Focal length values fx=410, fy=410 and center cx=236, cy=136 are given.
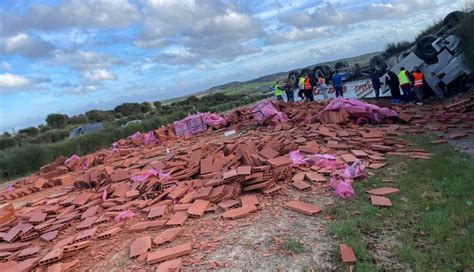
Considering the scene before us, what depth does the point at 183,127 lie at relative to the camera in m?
17.4

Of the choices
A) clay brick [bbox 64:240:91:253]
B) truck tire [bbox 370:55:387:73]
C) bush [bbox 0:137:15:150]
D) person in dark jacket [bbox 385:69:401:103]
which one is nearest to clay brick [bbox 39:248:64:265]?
clay brick [bbox 64:240:91:253]

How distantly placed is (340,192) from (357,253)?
71.4 inches

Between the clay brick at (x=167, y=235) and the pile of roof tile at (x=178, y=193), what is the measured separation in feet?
0.04

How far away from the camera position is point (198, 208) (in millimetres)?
6297

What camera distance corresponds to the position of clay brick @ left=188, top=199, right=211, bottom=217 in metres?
6.13

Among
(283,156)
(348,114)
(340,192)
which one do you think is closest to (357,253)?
(340,192)

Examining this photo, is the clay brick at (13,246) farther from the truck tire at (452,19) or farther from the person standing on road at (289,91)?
the person standing on road at (289,91)

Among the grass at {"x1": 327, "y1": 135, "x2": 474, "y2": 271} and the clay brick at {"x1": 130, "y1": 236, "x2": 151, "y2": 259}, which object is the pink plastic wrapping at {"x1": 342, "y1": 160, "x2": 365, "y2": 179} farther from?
the clay brick at {"x1": 130, "y1": 236, "x2": 151, "y2": 259}

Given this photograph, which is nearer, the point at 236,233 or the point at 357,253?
the point at 357,253

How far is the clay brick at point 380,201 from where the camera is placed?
19.2 feet

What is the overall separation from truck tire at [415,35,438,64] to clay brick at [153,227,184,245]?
1333 cm

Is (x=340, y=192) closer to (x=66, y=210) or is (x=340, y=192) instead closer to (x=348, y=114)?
(x=66, y=210)

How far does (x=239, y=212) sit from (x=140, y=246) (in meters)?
1.48

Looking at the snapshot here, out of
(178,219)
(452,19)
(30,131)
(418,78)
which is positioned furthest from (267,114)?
(30,131)
